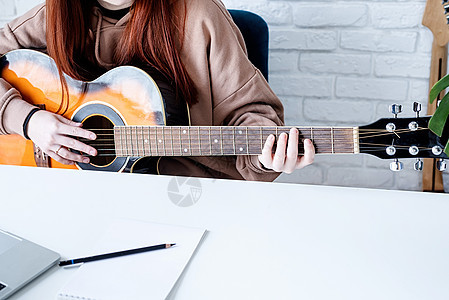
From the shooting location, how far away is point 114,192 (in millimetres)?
769

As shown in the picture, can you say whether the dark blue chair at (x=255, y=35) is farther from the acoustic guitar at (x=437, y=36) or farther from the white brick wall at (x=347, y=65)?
the acoustic guitar at (x=437, y=36)

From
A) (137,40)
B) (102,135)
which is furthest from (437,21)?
(102,135)

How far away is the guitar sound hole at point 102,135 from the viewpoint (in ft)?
3.34

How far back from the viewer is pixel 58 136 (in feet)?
3.34

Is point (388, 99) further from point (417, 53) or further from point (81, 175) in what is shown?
point (81, 175)

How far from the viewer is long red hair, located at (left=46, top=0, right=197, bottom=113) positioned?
40.9 inches

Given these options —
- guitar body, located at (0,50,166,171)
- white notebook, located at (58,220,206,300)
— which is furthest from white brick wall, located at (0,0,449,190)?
white notebook, located at (58,220,206,300)

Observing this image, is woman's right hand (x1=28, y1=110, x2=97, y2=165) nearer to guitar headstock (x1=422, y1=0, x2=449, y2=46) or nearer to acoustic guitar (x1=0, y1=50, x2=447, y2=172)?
acoustic guitar (x1=0, y1=50, x2=447, y2=172)

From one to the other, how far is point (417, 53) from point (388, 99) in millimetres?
137

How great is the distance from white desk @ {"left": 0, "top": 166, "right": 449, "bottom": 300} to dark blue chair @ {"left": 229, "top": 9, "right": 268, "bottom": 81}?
1.59 feet

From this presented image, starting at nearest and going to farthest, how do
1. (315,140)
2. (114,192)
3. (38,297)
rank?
(38,297), (114,192), (315,140)

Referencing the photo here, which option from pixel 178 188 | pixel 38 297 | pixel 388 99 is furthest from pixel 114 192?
pixel 388 99

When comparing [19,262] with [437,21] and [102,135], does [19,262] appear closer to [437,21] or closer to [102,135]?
[102,135]

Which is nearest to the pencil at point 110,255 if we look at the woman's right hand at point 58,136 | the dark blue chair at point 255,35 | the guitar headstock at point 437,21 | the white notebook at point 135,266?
the white notebook at point 135,266
